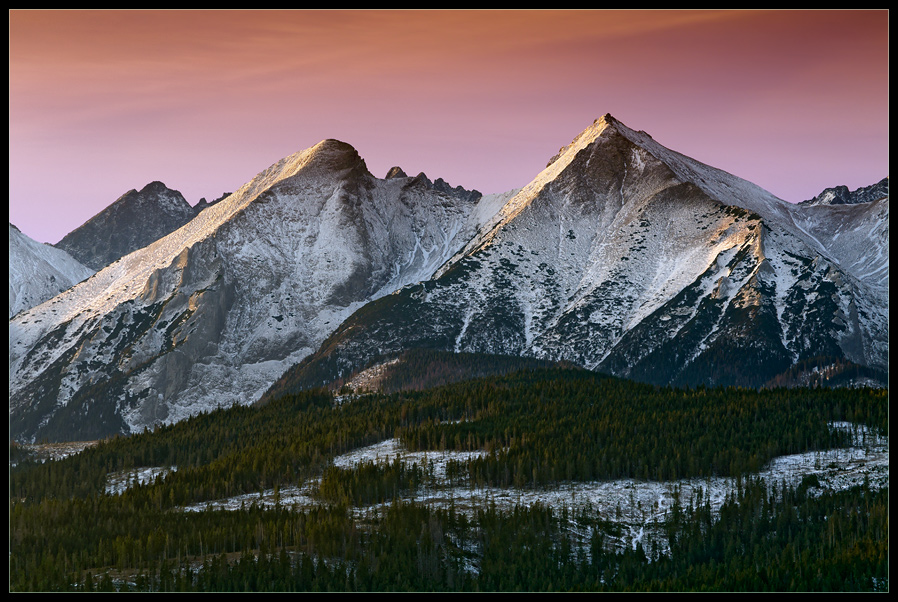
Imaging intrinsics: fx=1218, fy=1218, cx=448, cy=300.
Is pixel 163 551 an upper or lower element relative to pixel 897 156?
lower

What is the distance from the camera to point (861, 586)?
161750 mm

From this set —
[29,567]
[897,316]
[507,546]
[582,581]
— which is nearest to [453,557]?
[507,546]

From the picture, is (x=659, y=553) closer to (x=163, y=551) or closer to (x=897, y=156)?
(x=163, y=551)

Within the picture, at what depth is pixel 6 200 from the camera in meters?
91.4

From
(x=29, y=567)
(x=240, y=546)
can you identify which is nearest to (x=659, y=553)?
(x=240, y=546)

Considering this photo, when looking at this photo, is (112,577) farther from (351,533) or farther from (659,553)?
(659,553)

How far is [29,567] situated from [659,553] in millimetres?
98363

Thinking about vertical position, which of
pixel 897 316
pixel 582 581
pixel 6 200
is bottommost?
pixel 582 581

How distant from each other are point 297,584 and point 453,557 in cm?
2797

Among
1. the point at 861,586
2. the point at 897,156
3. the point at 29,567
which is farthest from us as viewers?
the point at 29,567

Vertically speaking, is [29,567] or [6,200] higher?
[6,200]

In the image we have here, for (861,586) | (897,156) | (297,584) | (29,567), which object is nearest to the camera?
(897,156)

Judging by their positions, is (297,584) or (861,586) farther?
(297,584)

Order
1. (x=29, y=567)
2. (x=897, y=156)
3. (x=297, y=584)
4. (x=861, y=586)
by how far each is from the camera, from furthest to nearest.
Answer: (x=29, y=567) < (x=297, y=584) < (x=861, y=586) < (x=897, y=156)
